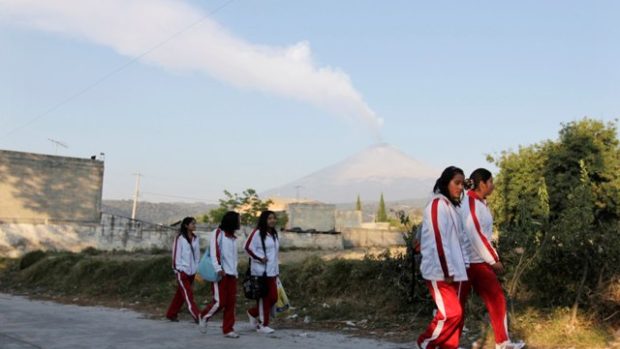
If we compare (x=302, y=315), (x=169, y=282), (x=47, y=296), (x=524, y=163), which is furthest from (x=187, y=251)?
(x=524, y=163)

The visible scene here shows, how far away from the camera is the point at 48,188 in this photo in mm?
39188

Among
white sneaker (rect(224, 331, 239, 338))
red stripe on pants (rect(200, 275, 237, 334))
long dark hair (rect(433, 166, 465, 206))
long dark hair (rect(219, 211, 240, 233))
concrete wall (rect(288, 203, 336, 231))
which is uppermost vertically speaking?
concrete wall (rect(288, 203, 336, 231))

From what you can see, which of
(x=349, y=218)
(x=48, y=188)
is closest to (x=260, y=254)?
(x=48, y=188)

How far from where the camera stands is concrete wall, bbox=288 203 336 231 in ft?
197

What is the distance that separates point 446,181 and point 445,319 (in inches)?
47.9

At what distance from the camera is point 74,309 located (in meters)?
13.2

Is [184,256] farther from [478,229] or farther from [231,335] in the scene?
[478,229]

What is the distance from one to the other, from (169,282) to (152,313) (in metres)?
3.12

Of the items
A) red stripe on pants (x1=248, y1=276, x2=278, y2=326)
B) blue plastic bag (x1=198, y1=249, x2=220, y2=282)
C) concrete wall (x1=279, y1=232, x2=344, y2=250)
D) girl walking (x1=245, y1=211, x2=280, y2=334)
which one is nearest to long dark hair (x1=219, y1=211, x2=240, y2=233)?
girl walking (x1=245, y1=211, x2=280, y2=334)

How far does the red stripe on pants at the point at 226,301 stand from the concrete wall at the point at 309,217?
2001 inches

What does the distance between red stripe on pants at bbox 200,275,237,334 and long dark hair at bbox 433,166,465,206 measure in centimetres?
391

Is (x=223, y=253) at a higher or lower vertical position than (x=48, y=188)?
lower

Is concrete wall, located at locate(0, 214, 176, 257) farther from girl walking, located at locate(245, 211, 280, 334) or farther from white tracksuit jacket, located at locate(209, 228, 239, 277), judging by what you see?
girl walking, located at locate(245, 211, 280, 334)

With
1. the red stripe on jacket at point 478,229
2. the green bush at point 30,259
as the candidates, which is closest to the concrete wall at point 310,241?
the green bush at point 30,259
